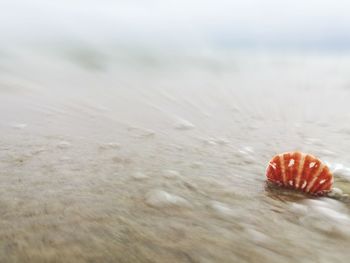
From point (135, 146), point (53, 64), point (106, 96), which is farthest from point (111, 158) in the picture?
point (53, 64)

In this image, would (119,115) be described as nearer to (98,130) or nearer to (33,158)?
(98,130)

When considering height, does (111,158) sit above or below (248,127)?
below

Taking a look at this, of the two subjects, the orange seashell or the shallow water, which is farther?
the orange seashell

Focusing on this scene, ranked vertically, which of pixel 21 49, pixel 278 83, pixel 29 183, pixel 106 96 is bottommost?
pixel 29 183
